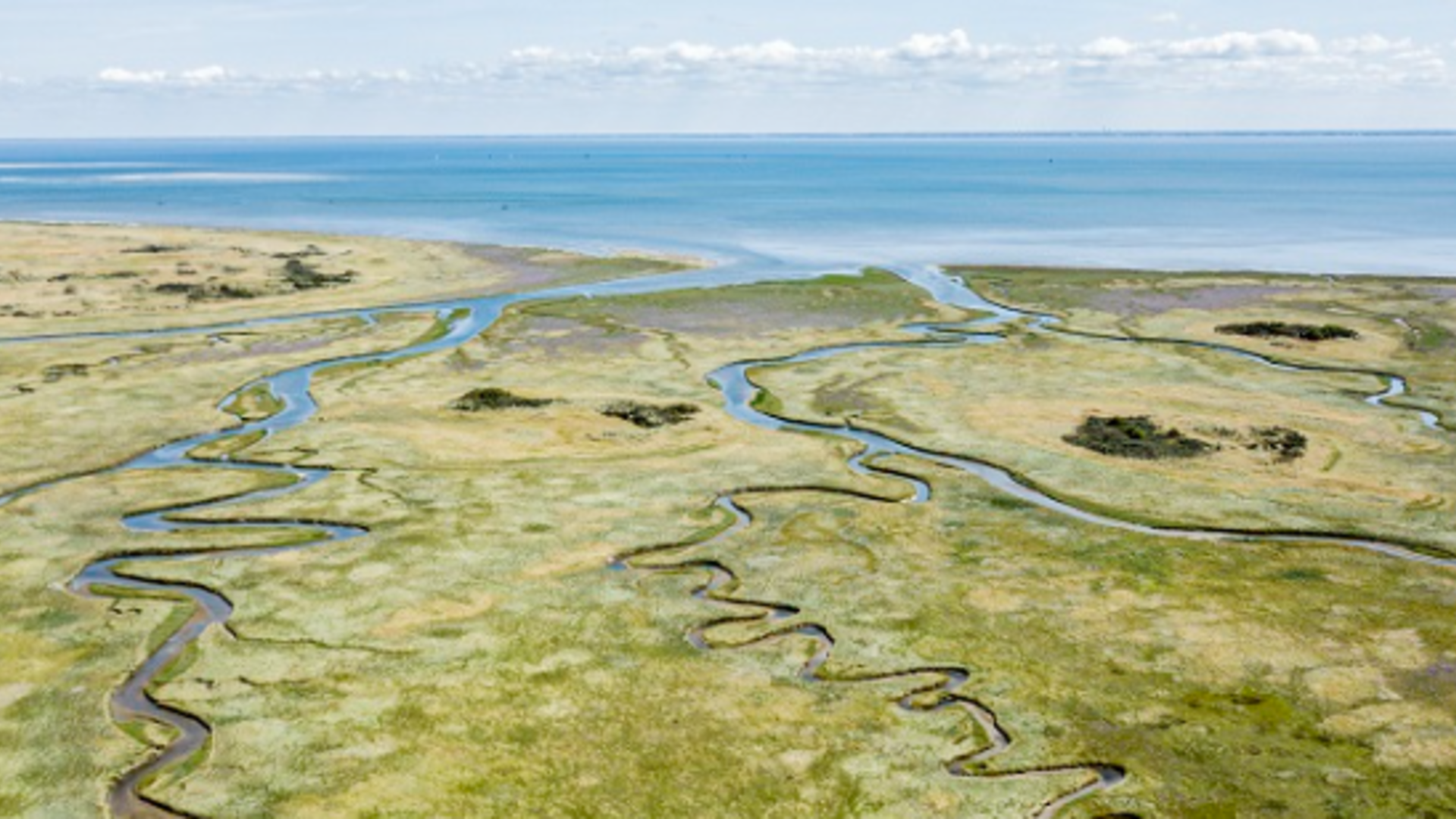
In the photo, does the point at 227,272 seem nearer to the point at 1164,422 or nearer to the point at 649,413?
the point at 649,413

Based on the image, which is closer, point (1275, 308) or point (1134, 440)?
point (1134, 440)

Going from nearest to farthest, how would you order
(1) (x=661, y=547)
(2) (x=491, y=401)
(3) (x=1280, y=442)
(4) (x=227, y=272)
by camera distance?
(1) (x=661, y=547) → (3) (x=1280, y=442) → (2) (x=491, y=401) → (4) (x=227, y=272)

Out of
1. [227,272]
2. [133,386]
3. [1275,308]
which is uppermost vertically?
[1275,308]

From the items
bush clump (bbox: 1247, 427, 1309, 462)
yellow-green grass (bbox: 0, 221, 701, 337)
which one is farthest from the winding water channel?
yellow-green grass (bbox: 0, 221, 701, 337)

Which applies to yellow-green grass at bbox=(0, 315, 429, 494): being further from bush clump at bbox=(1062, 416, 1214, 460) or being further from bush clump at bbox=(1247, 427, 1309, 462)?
bush clump at bbox=(1247, 427, 1309, 462)

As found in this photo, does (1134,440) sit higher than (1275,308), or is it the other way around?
(1275,308)

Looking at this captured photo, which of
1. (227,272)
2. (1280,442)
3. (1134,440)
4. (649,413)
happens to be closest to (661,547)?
(649,413)

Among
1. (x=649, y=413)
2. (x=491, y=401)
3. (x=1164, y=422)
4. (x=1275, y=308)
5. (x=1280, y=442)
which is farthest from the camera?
(x=1275, y=308)

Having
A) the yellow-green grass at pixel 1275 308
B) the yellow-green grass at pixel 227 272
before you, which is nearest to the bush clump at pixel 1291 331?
the yellow-green grass at pixel 1275 308

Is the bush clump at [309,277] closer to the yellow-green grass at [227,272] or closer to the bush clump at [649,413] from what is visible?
the yellow-green grass at [227,272]
